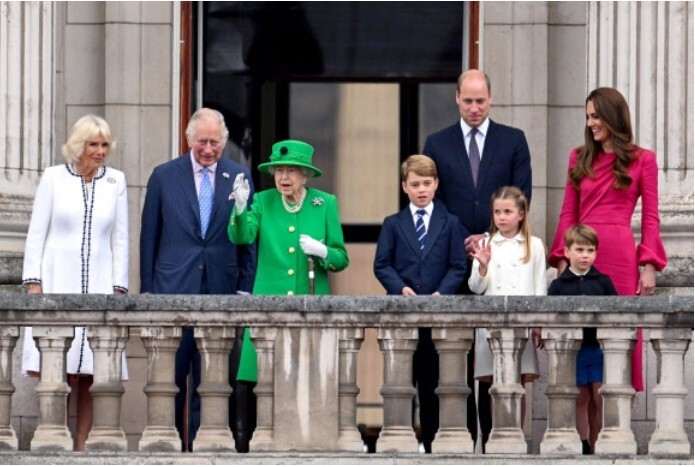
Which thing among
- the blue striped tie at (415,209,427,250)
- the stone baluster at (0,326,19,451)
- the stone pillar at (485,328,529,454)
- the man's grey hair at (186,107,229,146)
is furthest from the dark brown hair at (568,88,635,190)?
the stone baluster at (0,326,19,451)

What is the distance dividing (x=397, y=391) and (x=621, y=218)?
181 cm

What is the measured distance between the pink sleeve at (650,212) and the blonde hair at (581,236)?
1.40ft

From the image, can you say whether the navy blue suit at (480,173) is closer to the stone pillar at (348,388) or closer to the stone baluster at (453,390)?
the stone baluster at (453,390)

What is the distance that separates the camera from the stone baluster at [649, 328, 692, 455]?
14.2m

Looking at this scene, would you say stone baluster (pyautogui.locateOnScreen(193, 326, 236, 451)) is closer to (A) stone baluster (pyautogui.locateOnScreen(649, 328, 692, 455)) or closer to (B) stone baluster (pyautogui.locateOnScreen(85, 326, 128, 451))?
(B) stone baluster (pyautogui.locateOnScreen(85, 326, 128, 451))

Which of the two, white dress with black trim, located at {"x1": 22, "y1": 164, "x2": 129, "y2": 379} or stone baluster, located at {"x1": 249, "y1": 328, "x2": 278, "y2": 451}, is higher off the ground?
white dress with black trim, located at {"x1": 22, "y1": 164, "x2": 129, "y2": 379}

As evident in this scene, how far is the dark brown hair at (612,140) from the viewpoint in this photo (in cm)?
1466

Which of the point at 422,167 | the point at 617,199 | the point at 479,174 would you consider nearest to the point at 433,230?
the point at 422,167

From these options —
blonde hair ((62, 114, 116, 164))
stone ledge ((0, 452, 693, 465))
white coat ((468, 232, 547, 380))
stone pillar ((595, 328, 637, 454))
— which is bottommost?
stone ledge ((0, 452, 693, 465))

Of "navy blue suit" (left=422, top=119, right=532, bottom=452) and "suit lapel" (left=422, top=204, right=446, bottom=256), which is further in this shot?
"navy blue suit" (left=422, top=119, right=532, bottom=452)

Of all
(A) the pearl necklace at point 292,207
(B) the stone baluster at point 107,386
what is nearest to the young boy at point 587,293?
(A) the pearl necklace at point 292,207

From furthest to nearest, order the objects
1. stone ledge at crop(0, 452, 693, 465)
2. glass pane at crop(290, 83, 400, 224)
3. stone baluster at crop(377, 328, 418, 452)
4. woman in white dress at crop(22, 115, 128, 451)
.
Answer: glass pane at crop(290, 83, 400, 224) → woman in white dress at crop(22, 115, 128, 451) → stone baluster at crop(377, 328, 418, 452) → stone ledge at crop(0, 452, 693, 465)

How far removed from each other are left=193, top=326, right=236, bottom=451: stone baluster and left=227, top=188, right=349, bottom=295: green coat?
0.81 m

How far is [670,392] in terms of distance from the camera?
1427cm
